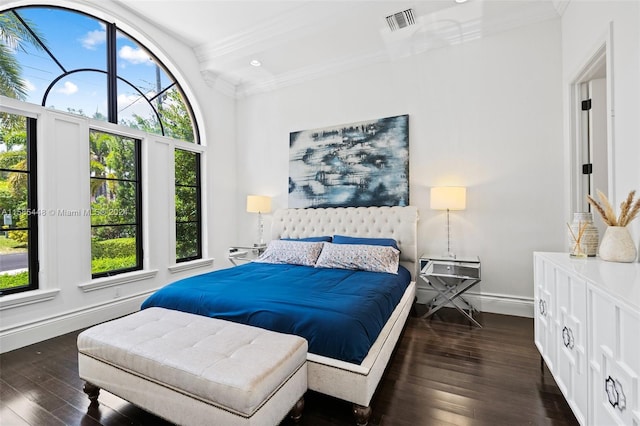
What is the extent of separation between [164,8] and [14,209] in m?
2.64

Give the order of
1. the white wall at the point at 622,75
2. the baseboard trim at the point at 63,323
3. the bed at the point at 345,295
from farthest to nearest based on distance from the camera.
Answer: the baseboard trim at the point at 63,323, the white wall at the point at 622,75, the bed at the point at 345,295

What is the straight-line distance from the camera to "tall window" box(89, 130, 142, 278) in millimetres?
3326

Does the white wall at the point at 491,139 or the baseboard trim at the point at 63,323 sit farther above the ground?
the white wall at the point at 491,139

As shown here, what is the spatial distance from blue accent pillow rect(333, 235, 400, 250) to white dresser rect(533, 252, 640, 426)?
1.63 meters

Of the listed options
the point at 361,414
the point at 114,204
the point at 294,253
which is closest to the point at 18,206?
the point at 114,204

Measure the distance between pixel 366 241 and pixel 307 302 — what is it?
170cm

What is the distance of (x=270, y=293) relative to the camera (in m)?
2.30

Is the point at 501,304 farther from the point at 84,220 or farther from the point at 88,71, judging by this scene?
the point at 88,71

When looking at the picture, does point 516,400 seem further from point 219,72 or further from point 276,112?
point 219,72

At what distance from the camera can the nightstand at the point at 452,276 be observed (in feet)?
10.1

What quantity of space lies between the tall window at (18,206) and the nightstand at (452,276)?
3.91 meters

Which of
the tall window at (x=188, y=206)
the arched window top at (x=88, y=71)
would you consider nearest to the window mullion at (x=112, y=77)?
the arched window top at (x=88, y=71)

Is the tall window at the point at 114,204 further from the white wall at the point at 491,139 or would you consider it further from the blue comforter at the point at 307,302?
the white wall at the point at 491,139

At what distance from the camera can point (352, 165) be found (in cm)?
413
